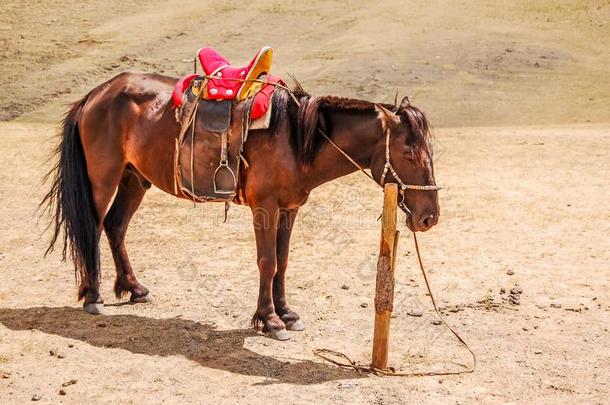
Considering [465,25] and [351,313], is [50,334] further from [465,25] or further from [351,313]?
[465,25]

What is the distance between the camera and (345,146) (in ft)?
18.9

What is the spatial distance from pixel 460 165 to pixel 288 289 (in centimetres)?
566

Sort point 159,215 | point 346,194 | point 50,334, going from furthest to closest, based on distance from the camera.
→ point 346,194, point 159,215, point 50,334

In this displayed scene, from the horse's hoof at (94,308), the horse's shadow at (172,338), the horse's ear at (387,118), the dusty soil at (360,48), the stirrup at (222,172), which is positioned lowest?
the horse's shadow at (172,338)

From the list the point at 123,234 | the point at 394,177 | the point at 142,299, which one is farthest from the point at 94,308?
the point at 394,177

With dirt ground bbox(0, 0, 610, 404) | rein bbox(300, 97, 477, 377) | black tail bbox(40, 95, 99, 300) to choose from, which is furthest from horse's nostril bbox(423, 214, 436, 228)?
black tail bbox(40, 95, 99, 300)

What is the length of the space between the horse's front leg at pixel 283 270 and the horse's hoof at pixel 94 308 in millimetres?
1345

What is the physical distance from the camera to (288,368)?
5555 millimetres

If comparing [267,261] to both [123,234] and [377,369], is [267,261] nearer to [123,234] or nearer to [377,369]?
[377,369]

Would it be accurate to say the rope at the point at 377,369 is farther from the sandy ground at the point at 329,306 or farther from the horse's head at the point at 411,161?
the horse's head at the point at 411,161

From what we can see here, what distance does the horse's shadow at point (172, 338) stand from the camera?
5.51 m

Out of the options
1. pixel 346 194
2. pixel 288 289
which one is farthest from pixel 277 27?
pixel 288 289

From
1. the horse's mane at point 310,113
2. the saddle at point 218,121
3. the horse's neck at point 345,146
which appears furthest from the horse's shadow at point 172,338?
the horse's mane at point 310,113

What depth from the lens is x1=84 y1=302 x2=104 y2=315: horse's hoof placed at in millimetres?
6543
